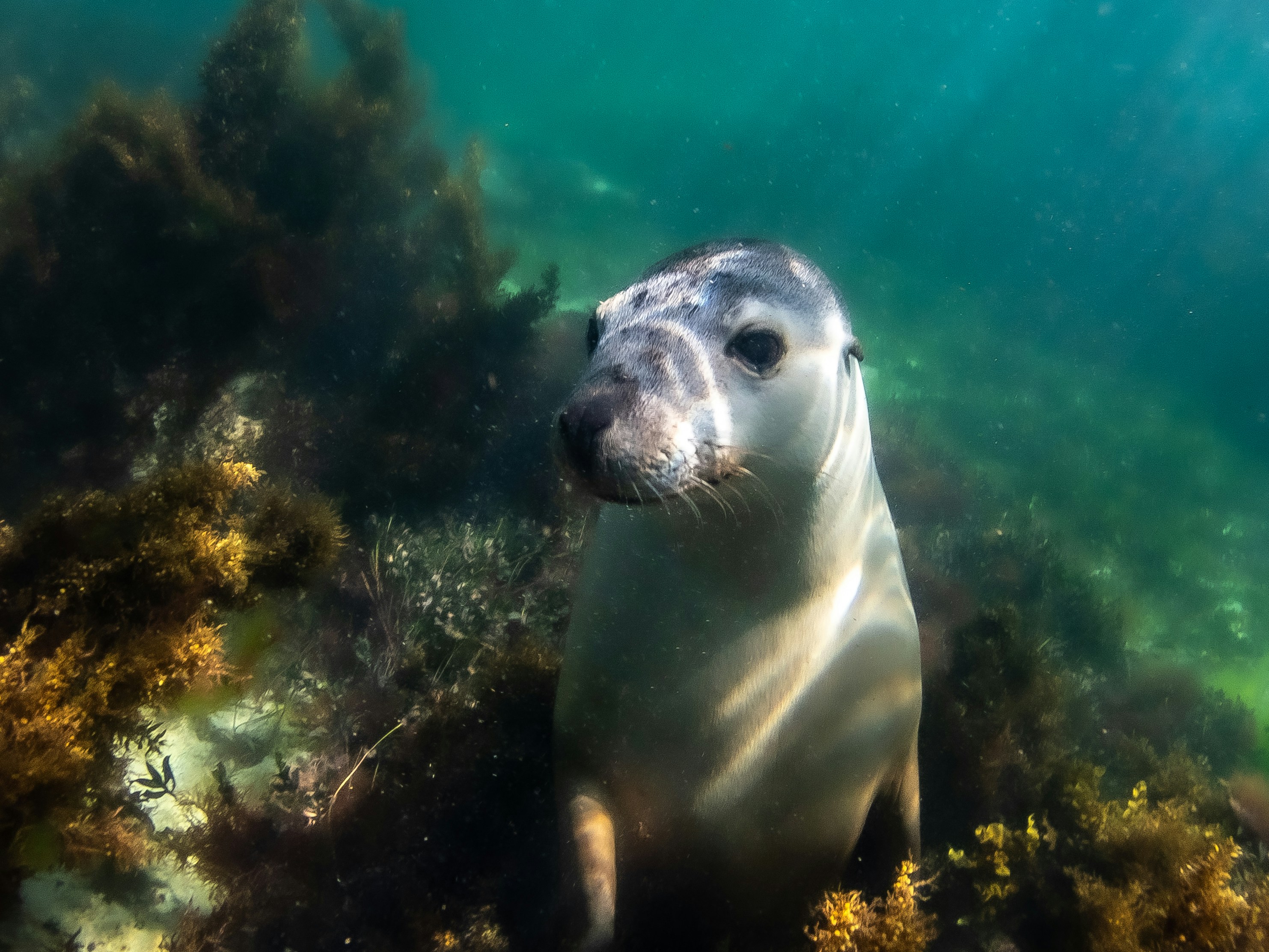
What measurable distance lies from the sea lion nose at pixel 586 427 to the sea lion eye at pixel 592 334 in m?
0.48

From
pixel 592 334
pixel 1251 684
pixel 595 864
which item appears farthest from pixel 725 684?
pixel 1251 684

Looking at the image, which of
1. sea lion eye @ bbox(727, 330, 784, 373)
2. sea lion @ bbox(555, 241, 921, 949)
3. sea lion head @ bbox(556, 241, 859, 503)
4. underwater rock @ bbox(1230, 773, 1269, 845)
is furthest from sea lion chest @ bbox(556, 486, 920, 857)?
underwater rock @ bbox(1230, 773, 1269, 845)

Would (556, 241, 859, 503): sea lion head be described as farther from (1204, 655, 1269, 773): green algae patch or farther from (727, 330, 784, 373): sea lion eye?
(1204, 655, 1269, 773): green algae patch

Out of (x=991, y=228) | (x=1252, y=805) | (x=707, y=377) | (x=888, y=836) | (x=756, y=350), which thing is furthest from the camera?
(x=991, y=228)

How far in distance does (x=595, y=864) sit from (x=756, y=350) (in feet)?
5.02

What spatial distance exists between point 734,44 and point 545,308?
73.6 metres

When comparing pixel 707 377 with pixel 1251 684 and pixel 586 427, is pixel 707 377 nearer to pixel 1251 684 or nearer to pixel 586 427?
pixel 586 427

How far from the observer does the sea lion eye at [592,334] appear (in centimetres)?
184

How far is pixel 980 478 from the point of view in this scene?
9.55 meters

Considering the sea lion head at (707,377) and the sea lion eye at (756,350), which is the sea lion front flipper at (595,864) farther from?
the sea lion eye at (756,350)

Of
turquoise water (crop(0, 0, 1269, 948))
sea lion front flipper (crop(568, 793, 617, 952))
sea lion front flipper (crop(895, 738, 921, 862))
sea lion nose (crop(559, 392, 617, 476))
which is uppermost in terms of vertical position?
turquoise water (crop(0, 0, 1269, 948))

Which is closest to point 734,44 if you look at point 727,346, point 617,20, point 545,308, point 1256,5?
point 617,20

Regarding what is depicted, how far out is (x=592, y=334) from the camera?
1886mm

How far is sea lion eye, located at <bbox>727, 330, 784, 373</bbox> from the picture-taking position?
5.33 ft
